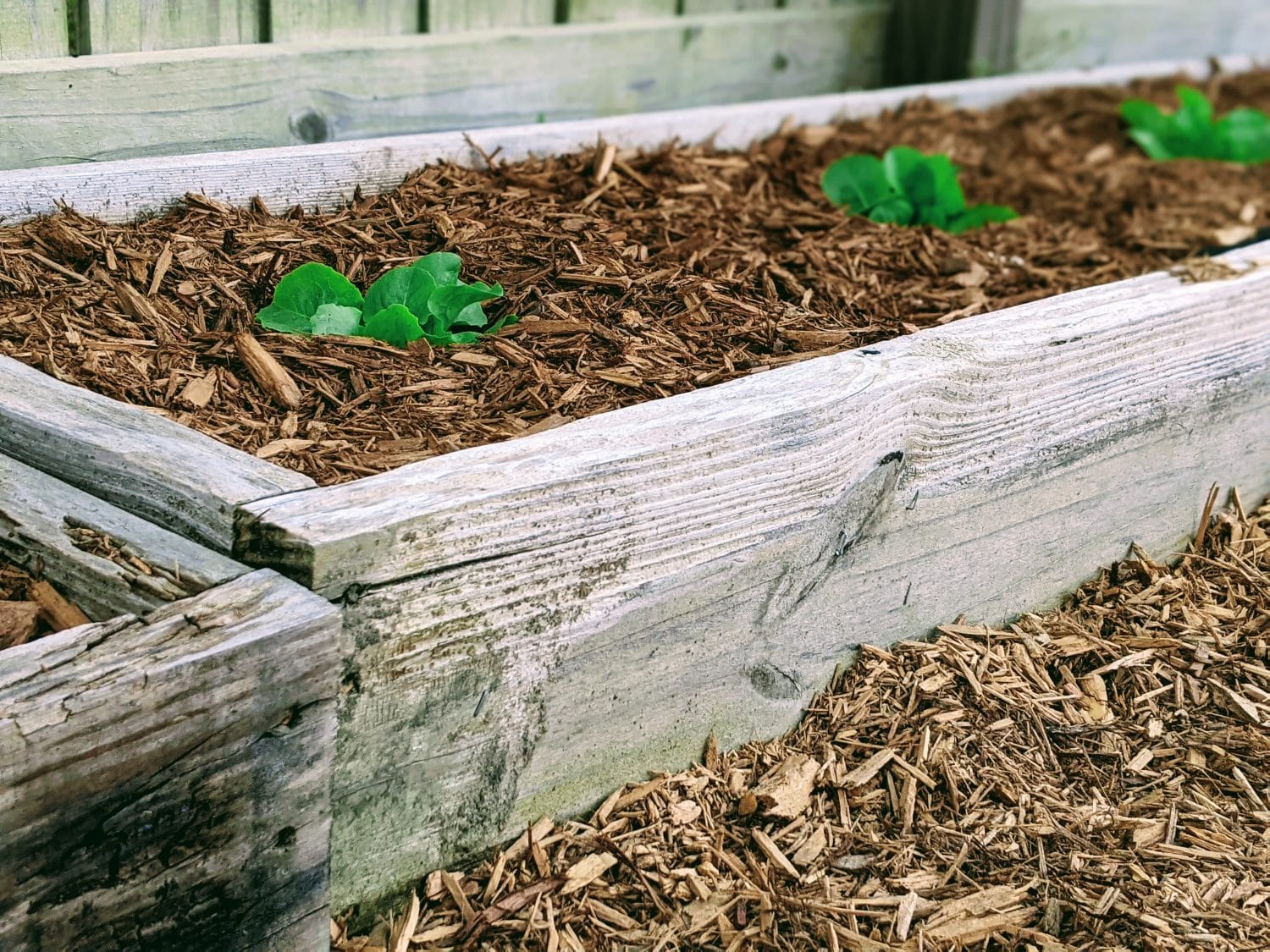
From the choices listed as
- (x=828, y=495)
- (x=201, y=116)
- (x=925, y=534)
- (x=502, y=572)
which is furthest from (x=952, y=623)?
(x=201, y=116)

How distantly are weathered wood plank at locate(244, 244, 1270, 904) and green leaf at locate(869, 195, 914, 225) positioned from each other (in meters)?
0.79

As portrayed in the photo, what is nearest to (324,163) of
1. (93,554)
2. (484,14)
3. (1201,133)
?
(484,14)

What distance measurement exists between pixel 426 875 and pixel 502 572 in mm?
430

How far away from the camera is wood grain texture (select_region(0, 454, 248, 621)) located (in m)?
1.53

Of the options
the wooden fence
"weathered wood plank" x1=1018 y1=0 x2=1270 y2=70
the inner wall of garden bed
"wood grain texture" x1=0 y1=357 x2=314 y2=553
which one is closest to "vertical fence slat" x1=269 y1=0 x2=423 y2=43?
the wooden fence

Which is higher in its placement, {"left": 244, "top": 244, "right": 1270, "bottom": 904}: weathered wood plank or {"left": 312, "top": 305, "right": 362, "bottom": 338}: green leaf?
{"left": 312, "top": 305, "right": 362, "bottom": 338}: green leaf

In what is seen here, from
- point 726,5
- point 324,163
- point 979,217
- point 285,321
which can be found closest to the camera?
point 285,321

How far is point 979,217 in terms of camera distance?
11.5ft

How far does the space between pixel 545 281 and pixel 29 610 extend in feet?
3.99

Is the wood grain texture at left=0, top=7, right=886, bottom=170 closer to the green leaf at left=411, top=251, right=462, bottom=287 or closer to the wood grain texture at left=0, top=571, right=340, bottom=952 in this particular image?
the green leaf at left=411, top=251, right=462, bottom=287

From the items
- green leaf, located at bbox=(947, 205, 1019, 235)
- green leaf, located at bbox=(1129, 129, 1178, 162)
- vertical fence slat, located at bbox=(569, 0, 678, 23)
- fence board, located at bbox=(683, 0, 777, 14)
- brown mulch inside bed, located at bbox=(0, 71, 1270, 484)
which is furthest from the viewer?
green leaf, located at bbox=(1129, 129, 1178, 162)

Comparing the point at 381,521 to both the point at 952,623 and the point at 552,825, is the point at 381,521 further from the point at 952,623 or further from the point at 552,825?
the point at 952,623

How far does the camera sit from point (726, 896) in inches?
72.5

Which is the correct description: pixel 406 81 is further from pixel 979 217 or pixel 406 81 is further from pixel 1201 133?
pixel 1201 133
